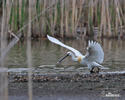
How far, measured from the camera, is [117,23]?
13289 mm

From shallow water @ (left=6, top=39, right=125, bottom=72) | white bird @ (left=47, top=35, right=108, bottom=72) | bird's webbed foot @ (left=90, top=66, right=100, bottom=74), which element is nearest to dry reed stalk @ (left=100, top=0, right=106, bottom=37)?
shallow water @ (left=6, top=39, right=125, bottom=72)

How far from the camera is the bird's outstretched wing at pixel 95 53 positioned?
776 cm

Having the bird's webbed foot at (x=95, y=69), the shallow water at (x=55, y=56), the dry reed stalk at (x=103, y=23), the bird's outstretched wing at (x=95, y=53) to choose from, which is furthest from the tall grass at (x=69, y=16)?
the bird's webbed foot at (x=95, y=69)

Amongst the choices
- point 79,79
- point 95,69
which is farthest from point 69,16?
point 79,79

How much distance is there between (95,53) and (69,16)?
5365 mm

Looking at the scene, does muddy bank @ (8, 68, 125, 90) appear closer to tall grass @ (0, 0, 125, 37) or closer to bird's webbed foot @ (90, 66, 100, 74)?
bird's webbed foot @ (90, 66, 100, 74)

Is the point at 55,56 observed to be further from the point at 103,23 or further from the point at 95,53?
the point at 103,23

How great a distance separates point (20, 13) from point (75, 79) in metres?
6.10

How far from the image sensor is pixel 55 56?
1063cm

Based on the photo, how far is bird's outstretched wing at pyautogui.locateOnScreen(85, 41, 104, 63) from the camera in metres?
7.76

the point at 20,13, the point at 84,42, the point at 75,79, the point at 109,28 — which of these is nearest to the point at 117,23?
the point at 109,28

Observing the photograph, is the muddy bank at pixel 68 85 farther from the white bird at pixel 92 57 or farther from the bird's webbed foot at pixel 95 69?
the white bird at pixel 92 57

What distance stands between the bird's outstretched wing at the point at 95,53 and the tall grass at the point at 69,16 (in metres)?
4.42

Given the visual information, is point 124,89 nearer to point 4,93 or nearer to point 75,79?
point 75,79
